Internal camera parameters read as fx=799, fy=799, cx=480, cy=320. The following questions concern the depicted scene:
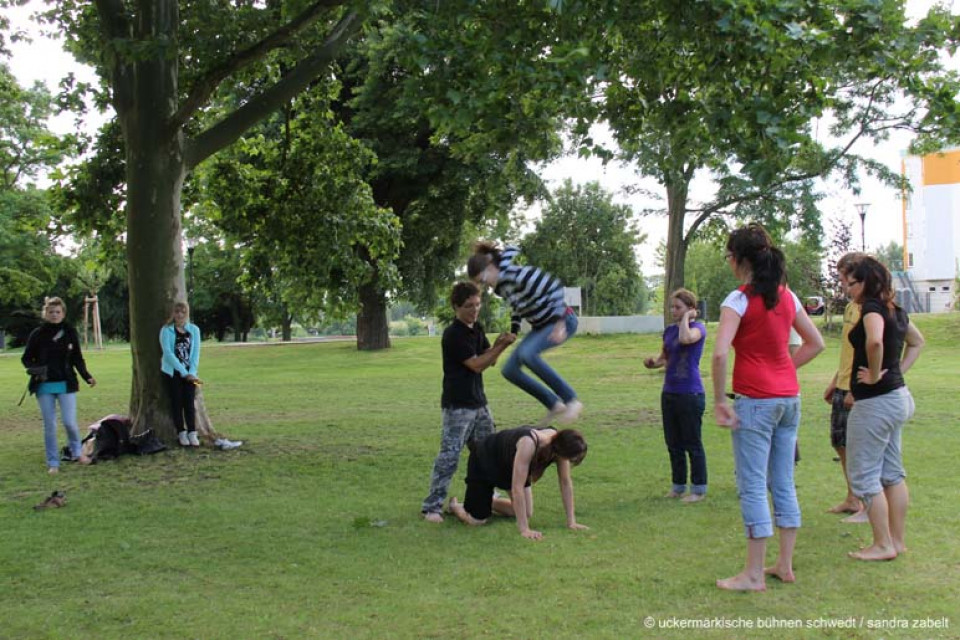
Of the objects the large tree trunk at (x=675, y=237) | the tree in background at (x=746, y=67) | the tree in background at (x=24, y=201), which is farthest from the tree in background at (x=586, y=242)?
the tree in background at (x=746, y=67)

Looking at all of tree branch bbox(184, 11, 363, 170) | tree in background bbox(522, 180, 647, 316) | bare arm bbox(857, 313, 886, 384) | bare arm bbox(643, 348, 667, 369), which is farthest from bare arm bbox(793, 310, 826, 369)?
tree in background bbox(522, 180, 647, 316)

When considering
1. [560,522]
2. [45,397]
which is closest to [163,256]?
[45,397]

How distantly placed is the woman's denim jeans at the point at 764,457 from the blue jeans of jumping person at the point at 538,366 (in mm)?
1938

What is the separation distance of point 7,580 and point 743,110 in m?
6.93

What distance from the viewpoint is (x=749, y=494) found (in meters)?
5.06

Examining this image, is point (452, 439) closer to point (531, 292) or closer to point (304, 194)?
point (531, 292)

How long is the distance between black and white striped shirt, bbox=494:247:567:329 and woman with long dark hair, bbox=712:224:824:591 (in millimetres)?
1852

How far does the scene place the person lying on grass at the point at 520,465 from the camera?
6402 mm

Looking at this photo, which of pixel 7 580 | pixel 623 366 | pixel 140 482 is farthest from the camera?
pixel 623 366

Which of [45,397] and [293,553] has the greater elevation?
[45,397]

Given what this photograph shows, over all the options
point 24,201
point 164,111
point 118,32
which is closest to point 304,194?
point 164,111

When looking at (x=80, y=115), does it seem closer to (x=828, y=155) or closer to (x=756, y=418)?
A: (x=756, y=418)

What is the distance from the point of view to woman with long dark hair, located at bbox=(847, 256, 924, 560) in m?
5.51

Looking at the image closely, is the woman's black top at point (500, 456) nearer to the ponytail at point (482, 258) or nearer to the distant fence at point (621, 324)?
the ponytail at point (482, 258)
